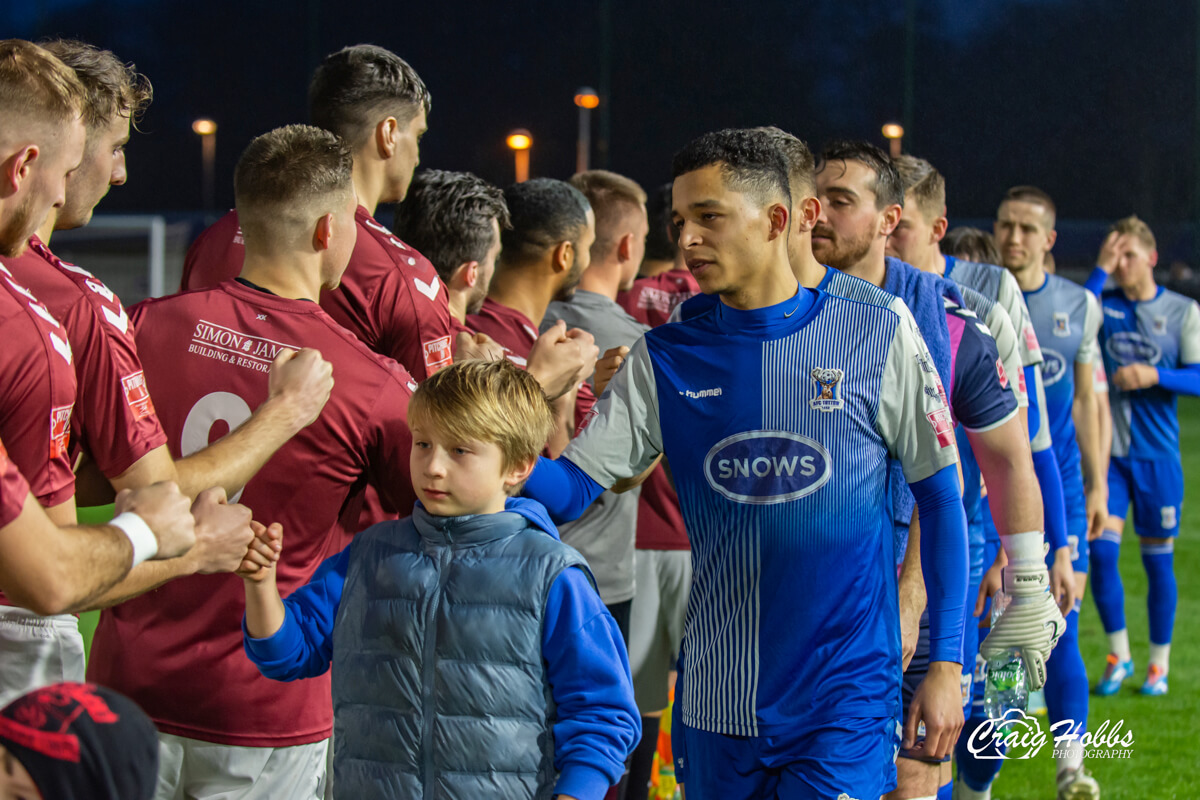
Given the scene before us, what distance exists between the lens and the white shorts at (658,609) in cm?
421

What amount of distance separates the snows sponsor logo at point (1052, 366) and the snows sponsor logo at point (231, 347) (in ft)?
13.0

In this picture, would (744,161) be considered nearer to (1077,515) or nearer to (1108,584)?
(1077,515)

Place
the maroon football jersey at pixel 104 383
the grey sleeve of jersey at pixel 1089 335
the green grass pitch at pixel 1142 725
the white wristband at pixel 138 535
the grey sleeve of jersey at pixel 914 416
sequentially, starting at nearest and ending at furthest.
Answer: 1. the white wristband at pixel 138 535
2. the maroon football jersey at pixel 104 383
3. the grey sleeve of jersey at pixel 914 416
4. the green grass pitch at pixel 1142 725
5. the grey sleeve of jersey at pixel 1089 335

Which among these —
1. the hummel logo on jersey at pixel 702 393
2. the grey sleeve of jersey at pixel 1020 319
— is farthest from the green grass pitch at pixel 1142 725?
the hummel logo on jersey at pixel 702 393

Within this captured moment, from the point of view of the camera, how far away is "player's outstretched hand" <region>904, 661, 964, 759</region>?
2305 mm

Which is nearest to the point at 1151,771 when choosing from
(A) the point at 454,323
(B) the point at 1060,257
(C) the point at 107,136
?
(A) the point at 454,323

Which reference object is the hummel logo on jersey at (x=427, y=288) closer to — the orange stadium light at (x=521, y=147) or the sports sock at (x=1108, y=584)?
the sports sock at (x=1108, y=584)

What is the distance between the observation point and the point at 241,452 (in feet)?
7.15

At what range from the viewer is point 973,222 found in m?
20.8

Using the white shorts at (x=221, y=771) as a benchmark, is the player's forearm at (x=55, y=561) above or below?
above

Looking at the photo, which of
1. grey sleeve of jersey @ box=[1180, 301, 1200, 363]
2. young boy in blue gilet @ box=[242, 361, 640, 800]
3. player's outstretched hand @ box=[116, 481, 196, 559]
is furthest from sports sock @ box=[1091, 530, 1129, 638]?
player's outstretched hand @ box=[116, 481, 196, 559]

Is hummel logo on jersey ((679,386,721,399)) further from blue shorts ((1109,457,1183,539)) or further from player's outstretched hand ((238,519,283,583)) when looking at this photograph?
blue shorts ((1109,457,1183,539))

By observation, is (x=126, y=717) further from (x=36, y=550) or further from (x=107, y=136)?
(x=107, y=136)

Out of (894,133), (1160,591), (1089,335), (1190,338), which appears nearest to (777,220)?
(1089,335)
